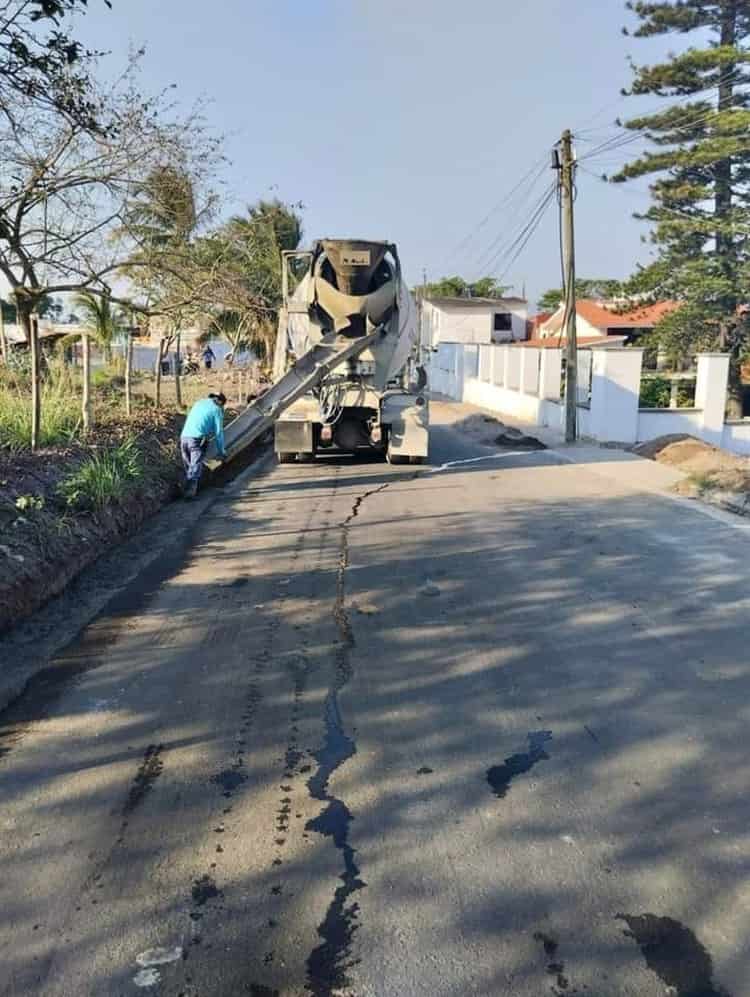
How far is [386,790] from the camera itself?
3846 millimetres

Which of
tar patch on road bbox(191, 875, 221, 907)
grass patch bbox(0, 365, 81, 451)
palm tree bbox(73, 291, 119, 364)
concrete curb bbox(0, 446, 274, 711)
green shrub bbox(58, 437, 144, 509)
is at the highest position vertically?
palm tree bbox(73, 291, 119, 364)

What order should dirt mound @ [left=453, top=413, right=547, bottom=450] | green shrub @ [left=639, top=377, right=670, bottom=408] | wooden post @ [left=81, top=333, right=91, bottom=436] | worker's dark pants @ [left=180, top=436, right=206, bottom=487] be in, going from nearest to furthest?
worker's dark pants @ [left=180, top=436, right=206, bottom=487] < wooden post @ [left=81, top=333, right=91, bottom=436] < dirt mound @ [left=453, top=413, right=547, bottom=450] < green shrub @ [left=639, top=377, right=670, bottom=408]

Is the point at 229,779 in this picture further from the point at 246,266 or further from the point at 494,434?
the point at 494,434

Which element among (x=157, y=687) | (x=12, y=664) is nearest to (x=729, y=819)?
(x=157, y=687)

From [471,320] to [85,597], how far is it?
63785 millimetres

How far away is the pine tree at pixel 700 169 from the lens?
26.3 metres

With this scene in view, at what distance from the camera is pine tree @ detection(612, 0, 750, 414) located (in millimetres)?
26312

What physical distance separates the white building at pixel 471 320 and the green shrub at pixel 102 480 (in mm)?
56219

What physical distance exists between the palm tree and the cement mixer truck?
10.4 feet

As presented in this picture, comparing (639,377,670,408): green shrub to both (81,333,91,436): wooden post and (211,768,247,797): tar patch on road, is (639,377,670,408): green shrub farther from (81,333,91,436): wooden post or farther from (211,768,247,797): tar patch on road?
(211,768,247,797): tar patch on road

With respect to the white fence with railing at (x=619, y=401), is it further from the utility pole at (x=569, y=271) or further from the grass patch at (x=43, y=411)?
the grass patch at (x=43, y=411)

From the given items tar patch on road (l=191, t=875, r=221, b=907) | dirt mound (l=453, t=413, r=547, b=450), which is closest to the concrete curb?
tar patch on road (l=191, t=875, r=221, b=907)

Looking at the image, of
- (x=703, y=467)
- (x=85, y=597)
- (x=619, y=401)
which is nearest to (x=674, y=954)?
(x=85, y=597)

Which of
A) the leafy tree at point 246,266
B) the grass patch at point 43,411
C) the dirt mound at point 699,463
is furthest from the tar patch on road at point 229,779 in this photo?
the leafy tree at point 246,266
